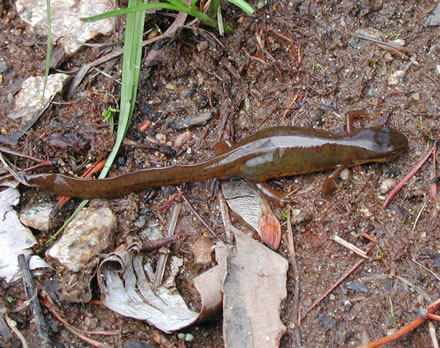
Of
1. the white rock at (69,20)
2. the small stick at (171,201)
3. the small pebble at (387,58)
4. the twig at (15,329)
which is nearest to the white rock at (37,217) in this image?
the twig at (15,329)

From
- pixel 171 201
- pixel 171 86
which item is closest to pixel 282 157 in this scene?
pixel 171 201

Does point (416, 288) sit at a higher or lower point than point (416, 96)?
lower

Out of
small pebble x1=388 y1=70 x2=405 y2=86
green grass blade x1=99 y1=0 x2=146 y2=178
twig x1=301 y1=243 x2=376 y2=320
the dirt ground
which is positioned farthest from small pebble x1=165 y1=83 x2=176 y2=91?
twig x1=301 y1=243 x2=376 y2=320

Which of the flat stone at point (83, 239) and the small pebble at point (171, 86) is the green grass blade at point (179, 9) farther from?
the flat stone at point (83, 239)

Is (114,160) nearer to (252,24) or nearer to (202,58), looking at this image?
(202,58)

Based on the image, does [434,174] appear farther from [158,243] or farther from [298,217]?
[158,243]

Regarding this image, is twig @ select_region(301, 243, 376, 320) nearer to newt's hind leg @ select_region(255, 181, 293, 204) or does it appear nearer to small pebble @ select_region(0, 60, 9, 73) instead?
newt's hind leg @ select_region(255, 181, 293, 204)

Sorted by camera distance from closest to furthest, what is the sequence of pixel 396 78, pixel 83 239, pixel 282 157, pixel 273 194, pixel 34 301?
pixel 34 301 → pixel 83 239 → pixel 273 194 → pixel 282 157 → pixel 396 78

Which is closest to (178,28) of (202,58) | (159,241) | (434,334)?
(202,58)
